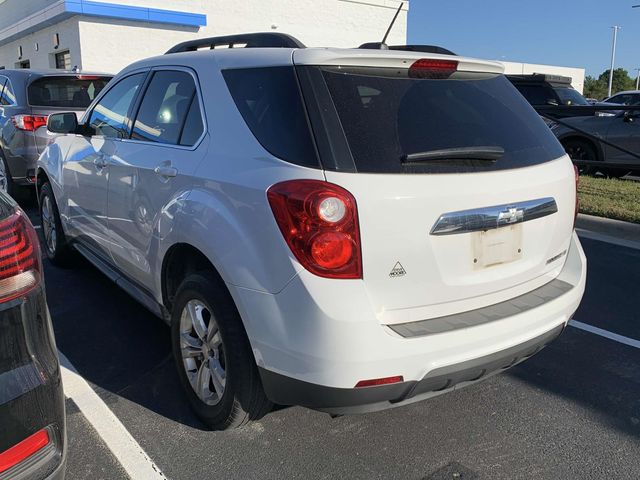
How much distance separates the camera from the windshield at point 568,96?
12.8 meters

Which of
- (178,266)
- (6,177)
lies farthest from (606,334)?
(6,177)

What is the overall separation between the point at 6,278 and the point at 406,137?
5.13 ft

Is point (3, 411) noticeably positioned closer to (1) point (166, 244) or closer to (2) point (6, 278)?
(2) point (6, 278)

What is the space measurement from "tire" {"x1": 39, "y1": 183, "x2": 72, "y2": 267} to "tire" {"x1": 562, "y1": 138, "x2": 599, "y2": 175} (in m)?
8.80

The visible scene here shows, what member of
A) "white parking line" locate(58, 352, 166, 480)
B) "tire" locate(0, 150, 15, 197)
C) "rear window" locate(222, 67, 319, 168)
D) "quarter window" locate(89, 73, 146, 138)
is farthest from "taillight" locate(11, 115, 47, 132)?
"rear window" locate(222, 67, 319, 168)

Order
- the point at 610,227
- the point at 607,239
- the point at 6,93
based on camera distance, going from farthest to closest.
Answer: the point at 6,93 < the point at 610,227 < the point at 607,239

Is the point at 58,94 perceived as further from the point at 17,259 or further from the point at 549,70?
→ the point at 549,70

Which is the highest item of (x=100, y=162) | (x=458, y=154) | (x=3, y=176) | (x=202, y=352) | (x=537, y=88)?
(x=537, y=88)

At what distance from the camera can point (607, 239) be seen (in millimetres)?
6461

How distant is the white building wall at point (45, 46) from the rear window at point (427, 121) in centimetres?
1885

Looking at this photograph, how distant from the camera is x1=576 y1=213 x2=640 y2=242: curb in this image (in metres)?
6.51

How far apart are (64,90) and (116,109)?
4.07m

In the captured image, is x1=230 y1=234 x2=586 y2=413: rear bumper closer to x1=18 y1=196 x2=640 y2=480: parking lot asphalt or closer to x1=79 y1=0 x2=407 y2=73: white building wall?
x1=18 y1=196 x2=640 y2=480: parking lot asphalt

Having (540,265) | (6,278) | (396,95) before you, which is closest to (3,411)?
(6,278)
